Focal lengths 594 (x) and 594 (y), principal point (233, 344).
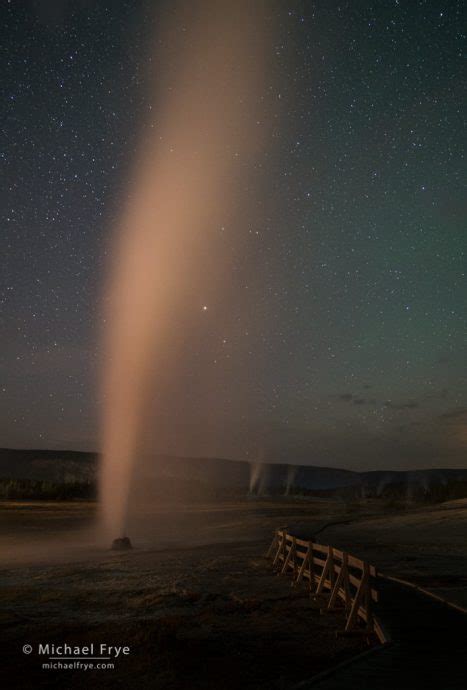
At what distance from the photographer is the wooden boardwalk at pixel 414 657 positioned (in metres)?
8.27

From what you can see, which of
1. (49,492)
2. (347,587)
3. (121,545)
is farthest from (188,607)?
(49,492)

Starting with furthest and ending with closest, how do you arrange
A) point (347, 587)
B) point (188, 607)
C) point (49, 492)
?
point (49, 492) < point (188, 607) < point (347, 587)

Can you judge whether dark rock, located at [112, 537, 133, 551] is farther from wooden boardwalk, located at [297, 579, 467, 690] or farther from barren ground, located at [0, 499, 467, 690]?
wooden boardwalk, located at [297, 579, 467, 690]

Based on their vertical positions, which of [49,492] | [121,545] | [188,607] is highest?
[49,492]

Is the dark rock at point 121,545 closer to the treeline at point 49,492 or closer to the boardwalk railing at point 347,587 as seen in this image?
the boardwalk railing at point 347,587

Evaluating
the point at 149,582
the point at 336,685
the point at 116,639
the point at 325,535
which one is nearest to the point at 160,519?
the point at 325,535

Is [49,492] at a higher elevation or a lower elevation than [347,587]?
lower

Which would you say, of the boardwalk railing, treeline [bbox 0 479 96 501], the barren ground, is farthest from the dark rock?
treeline [bbox 0 479 96 501]

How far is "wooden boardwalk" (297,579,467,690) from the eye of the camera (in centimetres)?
827

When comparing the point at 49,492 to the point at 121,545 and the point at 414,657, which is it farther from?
the point at 414,657

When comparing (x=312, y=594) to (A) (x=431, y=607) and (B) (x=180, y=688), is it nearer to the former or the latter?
(A) (x=431, y=607)

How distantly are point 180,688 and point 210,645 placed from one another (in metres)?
2.46

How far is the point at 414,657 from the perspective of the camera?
9656 mm

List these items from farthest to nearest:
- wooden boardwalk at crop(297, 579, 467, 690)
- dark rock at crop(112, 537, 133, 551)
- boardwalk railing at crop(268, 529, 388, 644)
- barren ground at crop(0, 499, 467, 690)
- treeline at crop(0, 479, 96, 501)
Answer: treeline at crop(0, 479, 96, 501) < dark rock at crop(112, 537, 133, 551) < boardwalk railing at crop(268, 529, 388, 644) < barren ground at crop(0, 499, 467, 690) < wooden boardwalk at crop(297, 579, 467, 690)
